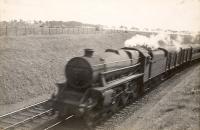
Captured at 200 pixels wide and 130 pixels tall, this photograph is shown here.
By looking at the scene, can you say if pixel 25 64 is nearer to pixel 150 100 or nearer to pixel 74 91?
pixel 74 91

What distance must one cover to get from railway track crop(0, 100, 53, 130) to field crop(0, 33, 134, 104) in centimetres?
206

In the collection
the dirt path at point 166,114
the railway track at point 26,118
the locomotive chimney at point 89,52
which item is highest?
the locomotive chimney at point 89,52

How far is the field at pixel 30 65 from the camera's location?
1400cm

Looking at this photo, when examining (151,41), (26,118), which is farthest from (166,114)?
(151,41)

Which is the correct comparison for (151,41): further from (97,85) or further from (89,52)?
(97,85)

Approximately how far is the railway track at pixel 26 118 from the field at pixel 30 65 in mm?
2062

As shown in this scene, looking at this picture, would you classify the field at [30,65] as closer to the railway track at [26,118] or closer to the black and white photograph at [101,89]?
the black and white photograph at [101,89]

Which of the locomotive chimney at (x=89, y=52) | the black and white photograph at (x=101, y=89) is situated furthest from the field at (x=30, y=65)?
the locomotive chimney at (x=89, y=52)

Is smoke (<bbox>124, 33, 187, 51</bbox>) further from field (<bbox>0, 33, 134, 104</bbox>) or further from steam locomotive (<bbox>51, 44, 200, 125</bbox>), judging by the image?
steam locomotive (<bbox>51, 44, 200, 125</bbox>)

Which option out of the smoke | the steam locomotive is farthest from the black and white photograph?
the smoke

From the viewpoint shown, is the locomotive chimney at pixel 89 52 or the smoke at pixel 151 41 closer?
the locomotive chimney at pixel 89 52

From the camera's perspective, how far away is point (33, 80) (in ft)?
50.3

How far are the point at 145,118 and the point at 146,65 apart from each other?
4738 millimetres

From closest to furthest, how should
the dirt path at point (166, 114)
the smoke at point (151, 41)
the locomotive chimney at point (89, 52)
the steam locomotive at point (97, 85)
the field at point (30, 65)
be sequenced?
the dirt path at point (166, 114)
the steam locomotive at point (97, 85)
the locomotive chimney at point (89, 52)
the field at point (30, 65)
the smoke at point (151, 41)
